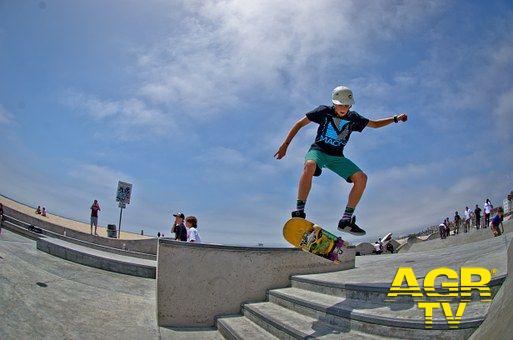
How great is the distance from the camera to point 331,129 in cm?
→ 477

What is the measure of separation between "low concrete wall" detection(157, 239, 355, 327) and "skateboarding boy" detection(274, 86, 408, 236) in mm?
2214

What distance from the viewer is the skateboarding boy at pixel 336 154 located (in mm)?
4629

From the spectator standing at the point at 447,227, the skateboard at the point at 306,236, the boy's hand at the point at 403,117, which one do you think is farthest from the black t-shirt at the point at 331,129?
the spectator standing at the point at 447,227

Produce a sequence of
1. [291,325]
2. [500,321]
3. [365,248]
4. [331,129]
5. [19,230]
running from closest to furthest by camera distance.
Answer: [500,321], [291,325], [331,129], [19,230], [365,248]

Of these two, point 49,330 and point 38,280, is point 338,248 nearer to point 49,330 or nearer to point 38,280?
point 49,330

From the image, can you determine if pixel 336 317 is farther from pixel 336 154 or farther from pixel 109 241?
pixel 109 241

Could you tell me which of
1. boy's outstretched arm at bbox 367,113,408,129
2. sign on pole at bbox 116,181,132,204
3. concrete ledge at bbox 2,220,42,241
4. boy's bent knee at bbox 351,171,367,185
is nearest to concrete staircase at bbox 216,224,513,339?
boy's bent knee at bbox 351,171,367,185

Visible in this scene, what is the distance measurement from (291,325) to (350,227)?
1.66 metres

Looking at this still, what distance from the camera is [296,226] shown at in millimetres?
4672

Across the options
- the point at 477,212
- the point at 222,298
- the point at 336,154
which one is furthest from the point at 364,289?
the point at 477,212

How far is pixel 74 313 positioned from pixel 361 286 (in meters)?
4.34

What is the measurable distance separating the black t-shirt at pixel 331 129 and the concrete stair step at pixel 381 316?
2.19 m

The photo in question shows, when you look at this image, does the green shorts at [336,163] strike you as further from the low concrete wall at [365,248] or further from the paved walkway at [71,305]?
the low concrete wall at [365,248]

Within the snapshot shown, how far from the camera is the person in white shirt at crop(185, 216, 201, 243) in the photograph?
7.57 m
